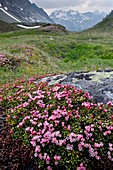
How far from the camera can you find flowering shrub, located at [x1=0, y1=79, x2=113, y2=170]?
5117mm

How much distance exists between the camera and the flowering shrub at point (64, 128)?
5.12m

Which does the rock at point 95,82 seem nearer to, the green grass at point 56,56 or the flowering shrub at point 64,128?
the flowering shrub at point 64,128

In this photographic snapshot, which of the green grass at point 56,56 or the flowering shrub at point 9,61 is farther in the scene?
the green grass at point 56,56

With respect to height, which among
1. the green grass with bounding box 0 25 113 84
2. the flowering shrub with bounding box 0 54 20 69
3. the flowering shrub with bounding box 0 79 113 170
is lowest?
the green grass with bounding box 0 25 113 84

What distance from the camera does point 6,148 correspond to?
5.78 m

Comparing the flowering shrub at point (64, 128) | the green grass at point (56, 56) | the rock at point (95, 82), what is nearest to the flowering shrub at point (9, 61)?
the green grass at point (56, 56)

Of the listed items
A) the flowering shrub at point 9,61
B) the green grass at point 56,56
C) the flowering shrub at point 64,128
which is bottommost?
the green grass at point 56,56

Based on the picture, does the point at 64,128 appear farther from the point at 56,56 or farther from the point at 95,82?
the point at 56,56

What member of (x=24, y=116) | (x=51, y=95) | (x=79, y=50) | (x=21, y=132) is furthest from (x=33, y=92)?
(x=79, y=50)

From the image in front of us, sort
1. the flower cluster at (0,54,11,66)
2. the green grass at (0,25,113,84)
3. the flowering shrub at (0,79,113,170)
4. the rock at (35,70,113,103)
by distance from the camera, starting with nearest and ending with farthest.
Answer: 1. the flowering shrub at (0,79,113,170)
2. the rock at (35,70,113,103)
3. the flower cluster at (0,54,11,66)
4. the green grass at (0,25,113,84)

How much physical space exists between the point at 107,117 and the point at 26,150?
6.75 ft

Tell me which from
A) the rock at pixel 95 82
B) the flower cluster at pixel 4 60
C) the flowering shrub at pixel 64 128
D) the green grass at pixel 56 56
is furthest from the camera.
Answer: the green grass at pixel 56 56

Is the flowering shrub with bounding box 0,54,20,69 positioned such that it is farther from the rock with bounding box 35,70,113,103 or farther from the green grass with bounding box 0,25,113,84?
the rock with bounding box 35,70,113,103

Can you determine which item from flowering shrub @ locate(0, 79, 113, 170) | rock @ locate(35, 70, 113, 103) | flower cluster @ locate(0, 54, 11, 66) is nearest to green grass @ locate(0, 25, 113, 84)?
flower cluster @ locate(0, 54, 11, 66)
